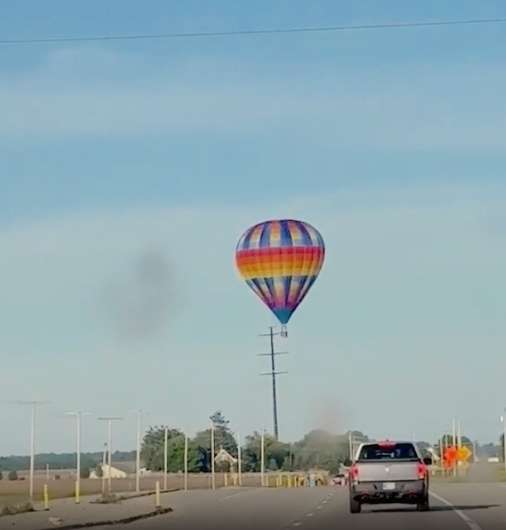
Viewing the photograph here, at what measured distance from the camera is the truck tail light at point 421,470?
1614 inches

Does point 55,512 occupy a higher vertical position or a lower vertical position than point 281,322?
lower

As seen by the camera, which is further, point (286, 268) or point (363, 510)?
point (286, 268)

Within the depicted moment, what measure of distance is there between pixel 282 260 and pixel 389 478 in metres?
33.0

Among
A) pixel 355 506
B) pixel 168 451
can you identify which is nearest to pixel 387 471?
pixel 355 506

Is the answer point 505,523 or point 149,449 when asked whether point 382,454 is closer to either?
point 505,523

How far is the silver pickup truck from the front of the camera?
41000 millimetres

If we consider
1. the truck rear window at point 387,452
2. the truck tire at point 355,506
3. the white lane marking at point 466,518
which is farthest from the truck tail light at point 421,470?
the truck tire at point 355,506

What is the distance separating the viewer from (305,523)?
3550cm

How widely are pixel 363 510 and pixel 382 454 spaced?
8.37ft

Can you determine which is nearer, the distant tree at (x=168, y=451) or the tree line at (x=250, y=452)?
the tree line at (x=250, y=452)

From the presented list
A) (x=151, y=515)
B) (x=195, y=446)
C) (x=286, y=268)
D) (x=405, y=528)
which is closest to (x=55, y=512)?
(x=151, y=515)

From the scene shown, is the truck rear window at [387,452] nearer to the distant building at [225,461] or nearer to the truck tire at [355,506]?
the truck tire at [355,506]

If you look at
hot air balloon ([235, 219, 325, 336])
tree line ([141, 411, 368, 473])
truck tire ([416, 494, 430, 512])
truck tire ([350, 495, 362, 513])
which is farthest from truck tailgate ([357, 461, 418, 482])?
tree line ([141, 411, 368, 473])

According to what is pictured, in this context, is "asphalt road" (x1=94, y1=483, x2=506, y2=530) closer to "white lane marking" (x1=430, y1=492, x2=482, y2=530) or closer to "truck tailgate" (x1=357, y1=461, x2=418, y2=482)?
"white lane marking" (x1=430, y1=492, x2=482, y2=530)
